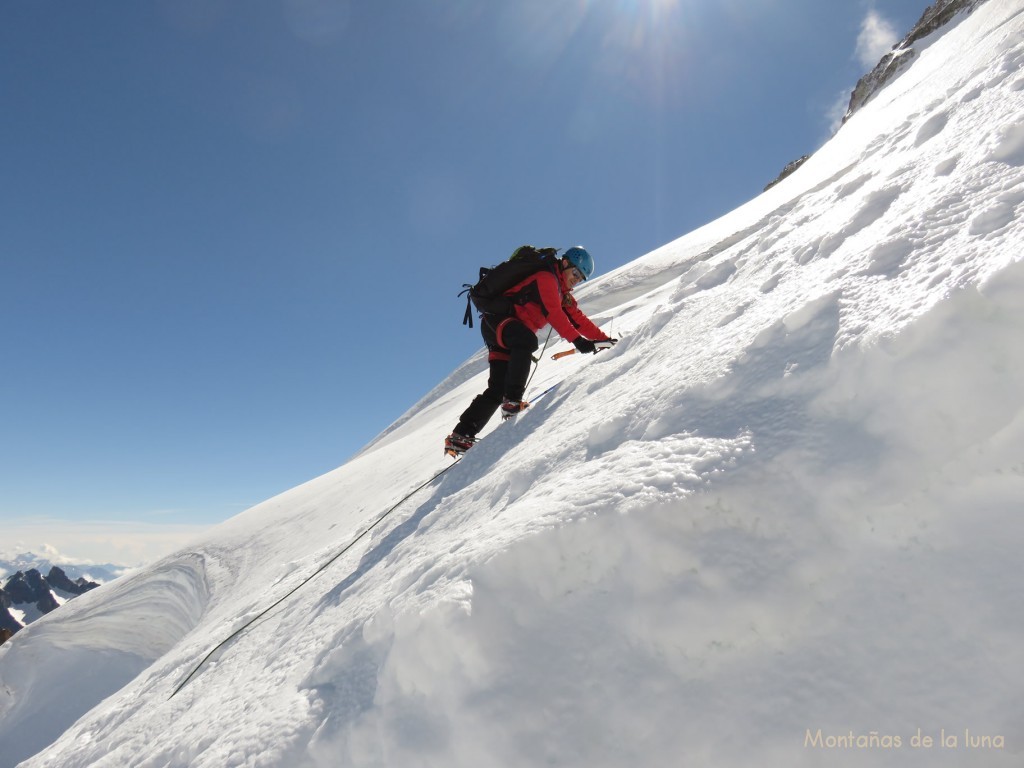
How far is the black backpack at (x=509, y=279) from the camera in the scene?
456cm

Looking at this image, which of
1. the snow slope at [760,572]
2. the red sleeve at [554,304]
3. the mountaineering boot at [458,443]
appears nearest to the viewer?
the snow slope at [760,572]

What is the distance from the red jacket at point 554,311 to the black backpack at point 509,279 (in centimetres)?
4

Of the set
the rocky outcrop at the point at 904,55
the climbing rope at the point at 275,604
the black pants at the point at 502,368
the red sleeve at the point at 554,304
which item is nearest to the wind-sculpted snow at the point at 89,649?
the climbing rope at the point at 275,604

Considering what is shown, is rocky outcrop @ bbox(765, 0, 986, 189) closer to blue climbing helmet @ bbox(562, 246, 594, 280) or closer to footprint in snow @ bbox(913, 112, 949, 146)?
blue climbing helmet @ bbox(562, 246, 594, 280)

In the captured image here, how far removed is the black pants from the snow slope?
7.16ft

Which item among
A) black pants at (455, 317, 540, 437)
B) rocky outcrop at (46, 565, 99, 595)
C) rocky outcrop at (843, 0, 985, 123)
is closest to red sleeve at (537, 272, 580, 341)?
black pants at (455, 317, 540, 437)

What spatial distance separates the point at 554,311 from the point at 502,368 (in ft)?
2.58

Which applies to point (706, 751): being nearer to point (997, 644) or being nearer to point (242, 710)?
point (997, 644)

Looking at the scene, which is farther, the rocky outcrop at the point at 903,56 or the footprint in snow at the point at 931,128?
the rocky outcrop at the point at 903,56

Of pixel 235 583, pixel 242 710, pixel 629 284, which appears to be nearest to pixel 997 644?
pixel 242 710

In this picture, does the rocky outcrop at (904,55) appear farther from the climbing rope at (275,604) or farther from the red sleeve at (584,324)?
the climbing rope at (275,604)

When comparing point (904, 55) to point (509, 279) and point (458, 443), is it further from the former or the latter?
point (458, 443)

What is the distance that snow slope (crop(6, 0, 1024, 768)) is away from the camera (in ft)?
4.05

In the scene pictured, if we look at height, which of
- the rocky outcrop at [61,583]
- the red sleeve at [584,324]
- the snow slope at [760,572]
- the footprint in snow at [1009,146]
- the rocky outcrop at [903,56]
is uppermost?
the rocky outcrop at [61,583]
